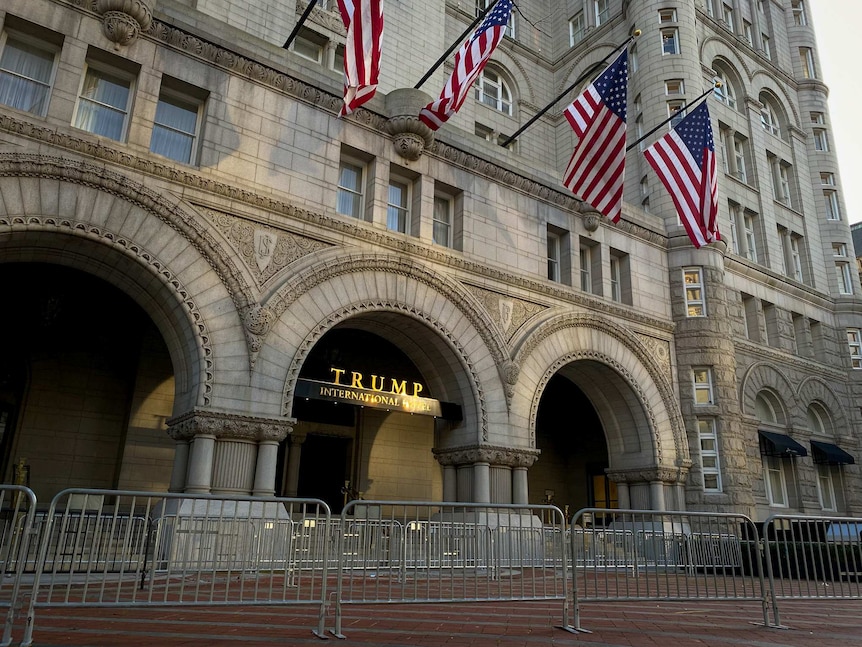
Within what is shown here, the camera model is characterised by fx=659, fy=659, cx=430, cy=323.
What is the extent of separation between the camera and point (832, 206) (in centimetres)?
3209

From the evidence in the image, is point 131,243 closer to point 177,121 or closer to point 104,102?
point 104,102

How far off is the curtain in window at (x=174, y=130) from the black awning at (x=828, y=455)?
2469 cm

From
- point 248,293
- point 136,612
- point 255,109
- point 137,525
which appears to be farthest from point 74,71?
point 136,612

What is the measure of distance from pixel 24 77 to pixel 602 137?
1270 cm

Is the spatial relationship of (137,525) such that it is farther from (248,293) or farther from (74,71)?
(74,71)

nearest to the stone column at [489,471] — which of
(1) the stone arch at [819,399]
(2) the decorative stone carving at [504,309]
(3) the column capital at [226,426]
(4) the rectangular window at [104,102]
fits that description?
(2) the decorative stone carving at [504,309]

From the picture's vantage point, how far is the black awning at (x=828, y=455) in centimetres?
2564

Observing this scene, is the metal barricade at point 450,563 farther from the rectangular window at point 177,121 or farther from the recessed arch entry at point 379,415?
the rectangular window at point 177,121

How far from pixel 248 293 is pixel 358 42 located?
5675mm

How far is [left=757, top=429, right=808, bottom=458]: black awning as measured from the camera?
76.8 ft

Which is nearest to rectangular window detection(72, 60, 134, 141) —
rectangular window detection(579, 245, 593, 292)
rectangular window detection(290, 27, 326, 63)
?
rectangular window detection(290, 27, 326, 63)

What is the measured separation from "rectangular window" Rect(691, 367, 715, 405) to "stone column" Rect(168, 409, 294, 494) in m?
14.4

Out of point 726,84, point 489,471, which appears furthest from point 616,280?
point 726,84

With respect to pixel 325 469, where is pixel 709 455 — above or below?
above
